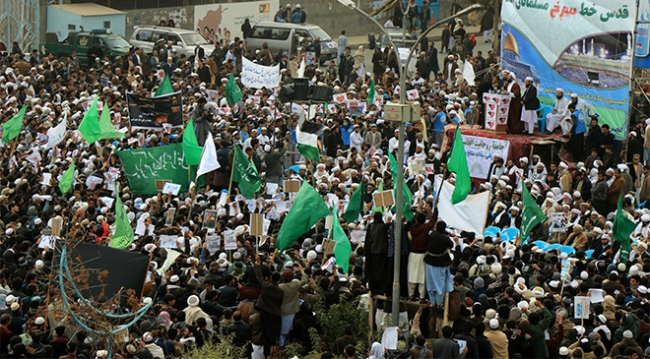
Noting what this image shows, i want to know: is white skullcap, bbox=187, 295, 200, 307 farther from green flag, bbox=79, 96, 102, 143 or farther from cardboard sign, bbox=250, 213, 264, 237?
green flag, bbox=79, 96, 102, 143

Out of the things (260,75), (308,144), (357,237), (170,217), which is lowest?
(170,217)

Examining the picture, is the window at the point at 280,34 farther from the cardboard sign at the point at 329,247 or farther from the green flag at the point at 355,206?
the cardboard sign at the point at 329,247

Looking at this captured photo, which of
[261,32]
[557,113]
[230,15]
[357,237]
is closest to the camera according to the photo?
[357,237]

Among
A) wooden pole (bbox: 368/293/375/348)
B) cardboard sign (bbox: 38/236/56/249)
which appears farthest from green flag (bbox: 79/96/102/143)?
wooden pole (bbox: 368/293/375/348)

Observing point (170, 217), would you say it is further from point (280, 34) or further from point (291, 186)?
point (280, 34)

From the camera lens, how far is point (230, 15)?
41375 millimetres

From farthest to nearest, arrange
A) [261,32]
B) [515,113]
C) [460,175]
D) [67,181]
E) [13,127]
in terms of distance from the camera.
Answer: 1. [261,32]
2. [515,113]
3. [13,127]
4. [67,181]
5. [460,175]

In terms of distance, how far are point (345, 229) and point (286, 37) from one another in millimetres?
18434

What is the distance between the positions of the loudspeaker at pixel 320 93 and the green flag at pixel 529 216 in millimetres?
7872

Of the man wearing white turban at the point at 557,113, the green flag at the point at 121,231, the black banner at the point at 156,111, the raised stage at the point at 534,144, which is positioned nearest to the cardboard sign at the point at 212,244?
the green flag at the point at 121,231

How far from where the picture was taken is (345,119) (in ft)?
89.2

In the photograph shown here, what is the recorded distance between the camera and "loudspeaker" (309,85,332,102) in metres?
26.3

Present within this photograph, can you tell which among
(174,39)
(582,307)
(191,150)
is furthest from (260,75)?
(582,307)

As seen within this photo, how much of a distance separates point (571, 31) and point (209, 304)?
43.1ft
